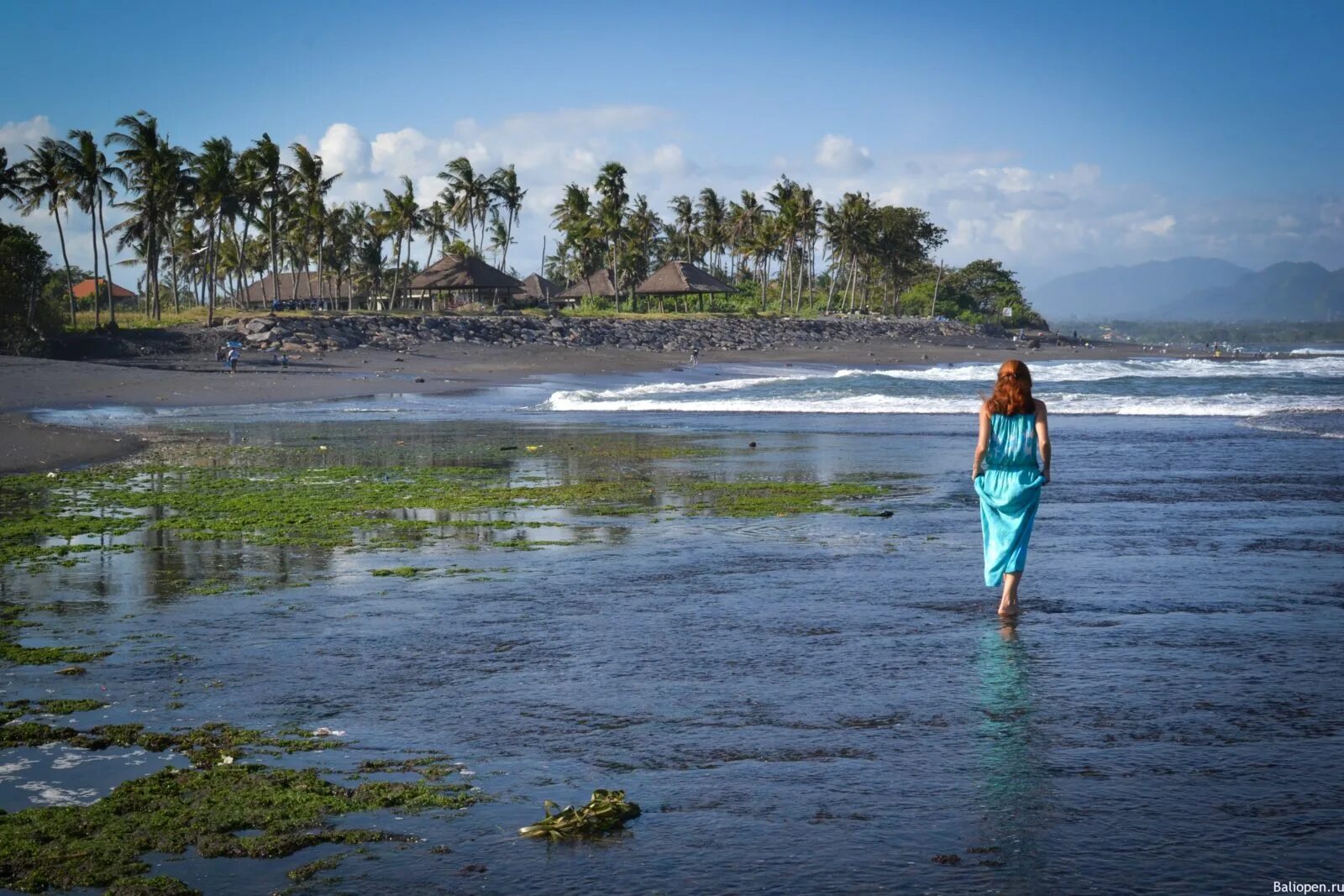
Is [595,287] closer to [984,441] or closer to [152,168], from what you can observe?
[152,168]

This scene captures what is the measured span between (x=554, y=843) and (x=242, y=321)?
66.4m

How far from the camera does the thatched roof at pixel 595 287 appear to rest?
109 m

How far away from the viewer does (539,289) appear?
112688 millimetres

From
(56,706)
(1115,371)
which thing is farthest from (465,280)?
(56,706)

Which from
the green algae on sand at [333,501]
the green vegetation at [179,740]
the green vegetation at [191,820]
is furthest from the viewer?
the green algae on sand at [333,501]

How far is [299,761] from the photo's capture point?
5246 millimetres

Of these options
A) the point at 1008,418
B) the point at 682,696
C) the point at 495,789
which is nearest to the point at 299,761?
the point at 495,789

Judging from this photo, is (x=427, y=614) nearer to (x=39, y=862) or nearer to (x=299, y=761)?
(x=299, y=761)

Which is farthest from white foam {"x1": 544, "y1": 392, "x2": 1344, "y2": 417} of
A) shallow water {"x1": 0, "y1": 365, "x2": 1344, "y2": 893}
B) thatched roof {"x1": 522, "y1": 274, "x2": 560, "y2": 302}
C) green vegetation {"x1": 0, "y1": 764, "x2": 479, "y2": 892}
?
thatched roof {"x1": 522, "y1": 274, "x2": 560, "y2": 302}

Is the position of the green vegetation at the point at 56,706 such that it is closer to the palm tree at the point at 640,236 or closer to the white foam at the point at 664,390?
the white foam at the point at 664,390

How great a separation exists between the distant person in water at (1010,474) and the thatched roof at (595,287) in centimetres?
9968

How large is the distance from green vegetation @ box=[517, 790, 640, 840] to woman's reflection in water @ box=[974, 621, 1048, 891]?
1.39 m

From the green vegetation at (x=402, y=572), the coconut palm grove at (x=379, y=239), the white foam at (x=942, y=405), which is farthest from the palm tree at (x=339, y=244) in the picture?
the green vegetation at (x=402, y=572)

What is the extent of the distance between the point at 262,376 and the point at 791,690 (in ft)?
143
